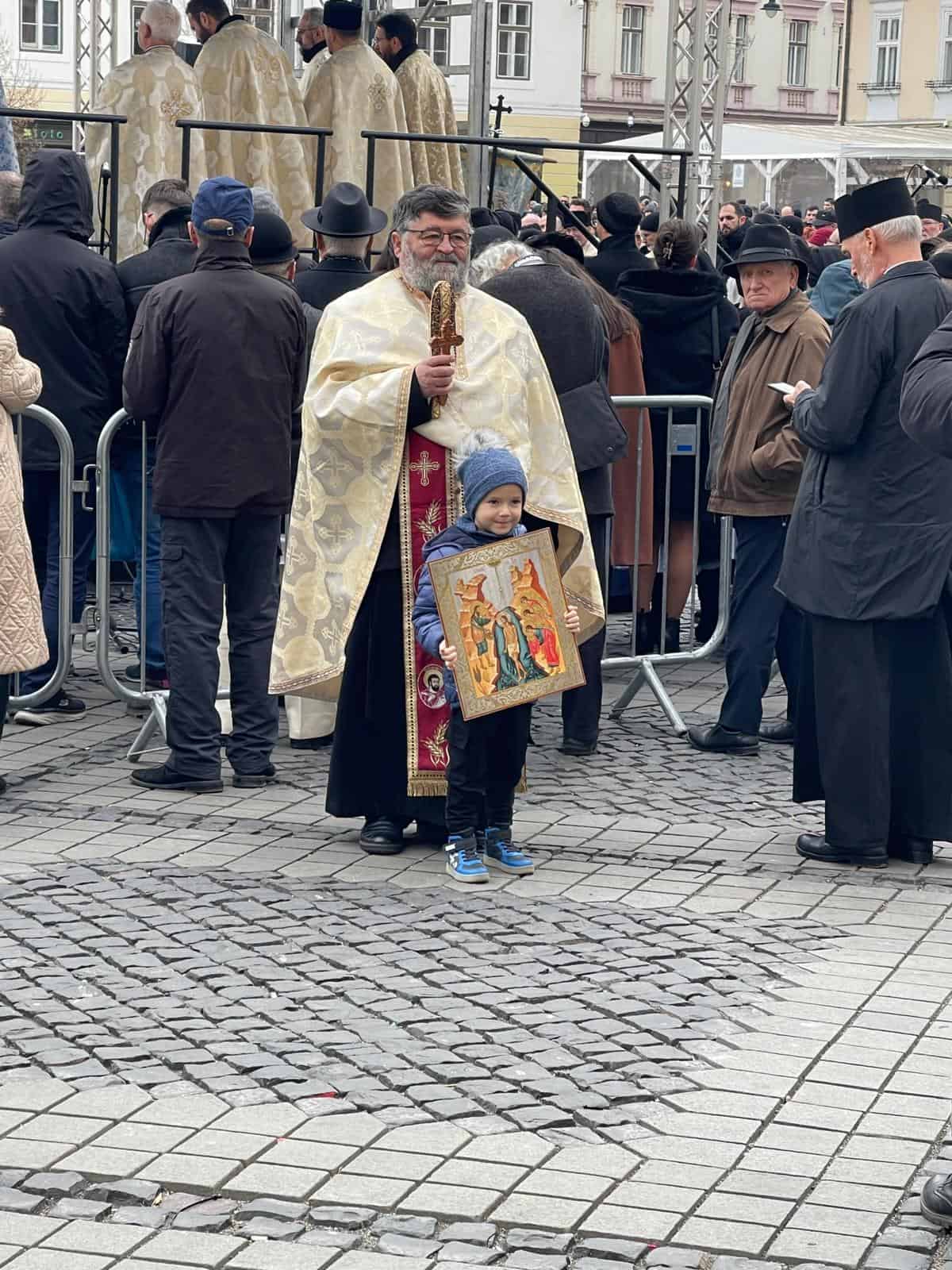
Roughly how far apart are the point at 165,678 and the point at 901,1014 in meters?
4.60

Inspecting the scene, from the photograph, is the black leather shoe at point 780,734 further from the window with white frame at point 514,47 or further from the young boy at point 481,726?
the window with white frame at point 514,47

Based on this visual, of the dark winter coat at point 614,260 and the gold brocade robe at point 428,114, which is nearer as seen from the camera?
the dark winter coat at point 614,260

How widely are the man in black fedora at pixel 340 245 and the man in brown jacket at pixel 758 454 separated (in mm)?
1511

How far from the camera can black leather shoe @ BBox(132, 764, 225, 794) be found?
25.3 ft

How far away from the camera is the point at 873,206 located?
21.8 feet

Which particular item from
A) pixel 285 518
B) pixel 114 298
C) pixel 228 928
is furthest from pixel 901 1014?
pixel 114 298

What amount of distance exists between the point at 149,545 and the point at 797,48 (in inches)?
2333

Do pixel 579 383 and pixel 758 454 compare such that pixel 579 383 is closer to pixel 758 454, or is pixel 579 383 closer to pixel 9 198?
pixel 758 454

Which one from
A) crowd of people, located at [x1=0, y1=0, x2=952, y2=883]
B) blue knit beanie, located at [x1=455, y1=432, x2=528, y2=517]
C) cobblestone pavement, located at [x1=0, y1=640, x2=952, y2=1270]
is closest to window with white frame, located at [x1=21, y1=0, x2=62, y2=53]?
crowd of people, located at [x1=0, y1=0, x2=952, y2=883]

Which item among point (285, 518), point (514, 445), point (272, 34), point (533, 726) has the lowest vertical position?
point (533, 726)

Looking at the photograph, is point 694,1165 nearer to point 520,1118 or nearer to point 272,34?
point 520,1118

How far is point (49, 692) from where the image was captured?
27.1 feet

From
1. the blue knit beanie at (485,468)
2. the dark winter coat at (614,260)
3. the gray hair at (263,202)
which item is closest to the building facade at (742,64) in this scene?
the dark winter coat at (614,260)

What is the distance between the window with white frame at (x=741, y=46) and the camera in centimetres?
6306
